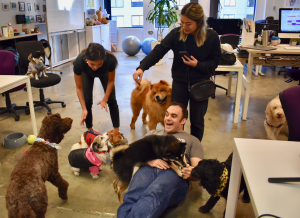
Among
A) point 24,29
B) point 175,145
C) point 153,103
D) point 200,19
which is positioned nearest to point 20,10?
point 24,29

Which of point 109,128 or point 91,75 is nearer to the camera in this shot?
point 91,75

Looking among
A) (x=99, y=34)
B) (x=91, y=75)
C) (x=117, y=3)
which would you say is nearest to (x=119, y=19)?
(x=117, y=3)

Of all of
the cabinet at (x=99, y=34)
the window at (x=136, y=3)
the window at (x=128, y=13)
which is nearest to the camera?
the cabinet at (x=99, y=34)

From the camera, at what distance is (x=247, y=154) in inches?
46.1

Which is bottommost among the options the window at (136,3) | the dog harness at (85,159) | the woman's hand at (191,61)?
the dog harness at (85,159)

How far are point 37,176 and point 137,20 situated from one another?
9348 millimetres

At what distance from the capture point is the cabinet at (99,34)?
320 inches

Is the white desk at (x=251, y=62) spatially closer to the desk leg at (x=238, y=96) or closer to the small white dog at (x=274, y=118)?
the desk leg at (x=238, y=96)

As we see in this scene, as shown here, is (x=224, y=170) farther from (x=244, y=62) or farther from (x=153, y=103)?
(x=244, y=62)

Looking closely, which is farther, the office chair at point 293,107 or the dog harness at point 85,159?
the dog harness at point 85,159

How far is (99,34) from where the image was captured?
855cm

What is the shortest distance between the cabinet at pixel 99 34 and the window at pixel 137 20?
1.29 meters

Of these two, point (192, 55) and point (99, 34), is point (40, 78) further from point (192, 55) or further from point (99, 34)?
point (99, 34)

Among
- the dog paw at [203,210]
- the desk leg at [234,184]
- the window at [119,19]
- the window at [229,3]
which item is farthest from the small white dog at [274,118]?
the window at [119,19]
